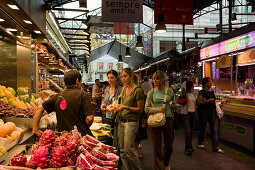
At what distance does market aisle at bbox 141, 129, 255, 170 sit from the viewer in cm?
459

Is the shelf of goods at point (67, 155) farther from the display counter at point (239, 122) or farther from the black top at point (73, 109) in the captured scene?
the display counter at point (239, 122)

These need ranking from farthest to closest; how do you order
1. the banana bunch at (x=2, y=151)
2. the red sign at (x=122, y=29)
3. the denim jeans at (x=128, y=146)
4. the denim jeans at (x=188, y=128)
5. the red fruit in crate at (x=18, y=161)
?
the red sign at (x=122, y=29), the denim jeans at (x=188, y=128), the denim jeans at (x=128, y=146), the banana bunch at (x=2, y=151), the red fruit in crate at (x=18, y=161)

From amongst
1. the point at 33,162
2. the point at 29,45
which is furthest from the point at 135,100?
the point at 29,45

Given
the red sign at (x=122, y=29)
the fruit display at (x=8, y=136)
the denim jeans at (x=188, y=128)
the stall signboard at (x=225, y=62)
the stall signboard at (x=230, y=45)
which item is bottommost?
the denim jeans at (x=188, y=128)

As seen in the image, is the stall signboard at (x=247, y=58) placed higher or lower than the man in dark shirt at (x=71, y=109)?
higher

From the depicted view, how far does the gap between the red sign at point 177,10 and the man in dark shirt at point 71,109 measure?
4587mm

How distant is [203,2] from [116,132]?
1085 cm

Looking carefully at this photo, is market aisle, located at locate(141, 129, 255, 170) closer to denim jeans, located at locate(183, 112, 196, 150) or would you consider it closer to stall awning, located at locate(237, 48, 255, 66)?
denim jeans, located at locate(183, 112, 196, 150)

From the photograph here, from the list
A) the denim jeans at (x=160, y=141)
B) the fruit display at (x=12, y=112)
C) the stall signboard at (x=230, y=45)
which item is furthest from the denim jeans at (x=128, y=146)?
the stall signboard at (x=230, y=45)

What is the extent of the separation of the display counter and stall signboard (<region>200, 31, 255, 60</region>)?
9.73 ft

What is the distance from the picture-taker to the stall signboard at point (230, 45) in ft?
26.3

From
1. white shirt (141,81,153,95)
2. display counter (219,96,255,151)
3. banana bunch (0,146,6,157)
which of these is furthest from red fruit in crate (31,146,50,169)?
white shirt (141,81,153,95)

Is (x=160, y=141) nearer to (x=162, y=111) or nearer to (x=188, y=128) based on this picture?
(x=162, y=111)

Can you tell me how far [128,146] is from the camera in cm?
354
